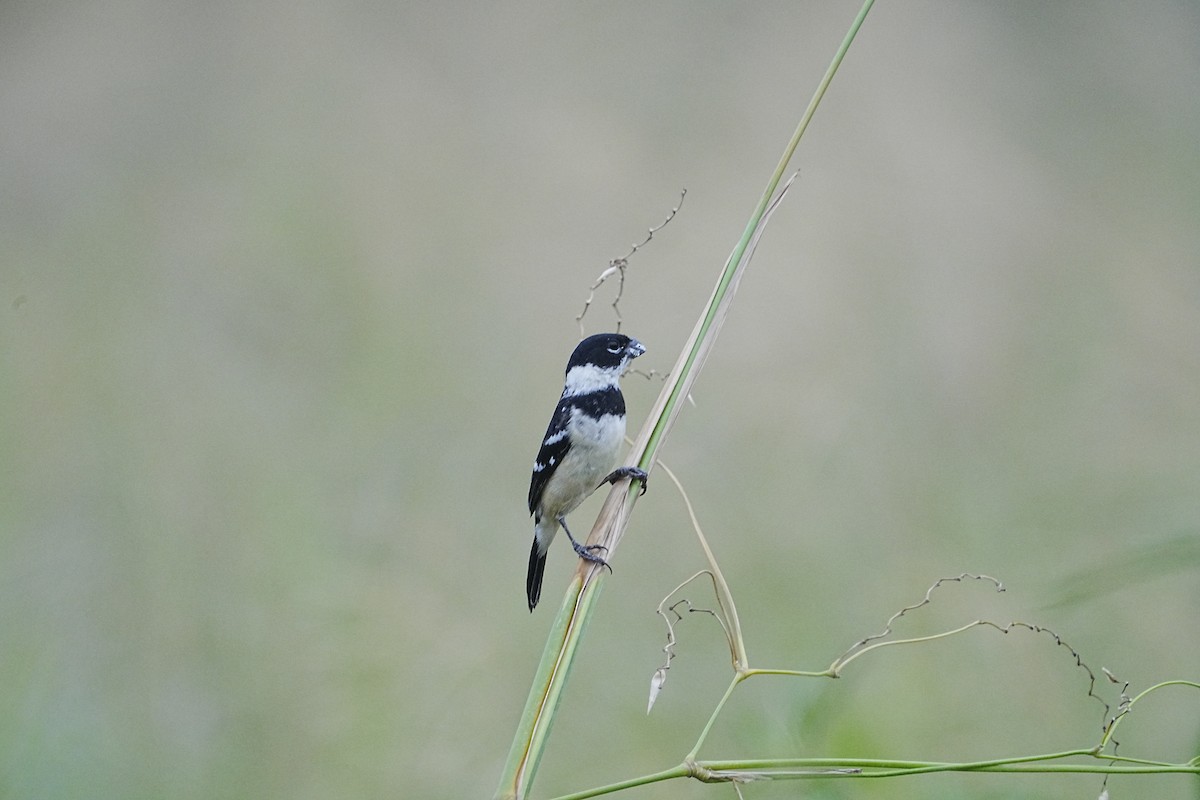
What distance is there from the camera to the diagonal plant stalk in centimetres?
44

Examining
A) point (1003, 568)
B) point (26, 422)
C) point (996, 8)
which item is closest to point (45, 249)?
point (26, 422)

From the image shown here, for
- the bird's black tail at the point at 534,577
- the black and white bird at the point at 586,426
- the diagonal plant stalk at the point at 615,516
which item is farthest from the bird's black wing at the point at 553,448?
the diagonal plant stalk at the point at 615,516

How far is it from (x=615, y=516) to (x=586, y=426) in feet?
1.25

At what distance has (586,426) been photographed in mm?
982

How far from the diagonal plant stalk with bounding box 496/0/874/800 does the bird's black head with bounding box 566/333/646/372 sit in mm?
282

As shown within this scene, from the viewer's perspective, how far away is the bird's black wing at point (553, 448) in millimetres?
1001

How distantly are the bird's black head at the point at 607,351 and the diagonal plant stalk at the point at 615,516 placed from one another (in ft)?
0.92

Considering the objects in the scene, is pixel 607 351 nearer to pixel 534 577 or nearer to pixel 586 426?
pixel 586 426

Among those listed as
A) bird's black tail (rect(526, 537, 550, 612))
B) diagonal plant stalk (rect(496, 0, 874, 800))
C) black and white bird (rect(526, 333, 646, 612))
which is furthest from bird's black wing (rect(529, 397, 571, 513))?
diagonal plant stalk (rect(496, 0, 874, 800))

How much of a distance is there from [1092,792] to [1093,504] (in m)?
0.46

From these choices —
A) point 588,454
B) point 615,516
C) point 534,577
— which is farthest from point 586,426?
point 615,516

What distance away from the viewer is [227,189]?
1472mm

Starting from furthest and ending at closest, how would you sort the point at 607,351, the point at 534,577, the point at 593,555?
the point at 534,577
the point at 607,351
the point at 593,555

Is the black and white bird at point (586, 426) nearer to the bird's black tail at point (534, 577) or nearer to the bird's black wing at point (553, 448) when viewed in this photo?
the bird's black wing at point (553, 448)
